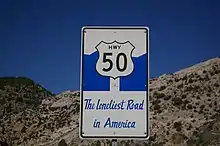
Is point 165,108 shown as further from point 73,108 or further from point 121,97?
point 121,97

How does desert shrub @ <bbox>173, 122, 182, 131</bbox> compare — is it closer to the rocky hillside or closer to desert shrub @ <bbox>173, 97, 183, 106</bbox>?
the rocky hillside

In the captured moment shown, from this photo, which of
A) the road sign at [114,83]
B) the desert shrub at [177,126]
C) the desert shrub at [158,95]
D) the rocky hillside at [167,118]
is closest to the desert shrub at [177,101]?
the rocky hillside at [167,118]

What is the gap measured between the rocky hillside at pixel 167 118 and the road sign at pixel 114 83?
12.3 meters

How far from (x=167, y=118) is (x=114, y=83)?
3406 centimetres

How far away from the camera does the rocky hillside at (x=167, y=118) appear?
3191 cm

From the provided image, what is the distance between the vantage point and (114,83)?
4586mm

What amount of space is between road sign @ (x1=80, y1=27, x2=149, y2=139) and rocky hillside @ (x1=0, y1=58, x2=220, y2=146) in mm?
12269

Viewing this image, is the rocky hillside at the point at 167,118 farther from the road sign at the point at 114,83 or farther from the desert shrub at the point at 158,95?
the road sign at the point at 114,83

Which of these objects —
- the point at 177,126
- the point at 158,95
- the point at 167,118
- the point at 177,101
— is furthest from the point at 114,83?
the point at 158,95

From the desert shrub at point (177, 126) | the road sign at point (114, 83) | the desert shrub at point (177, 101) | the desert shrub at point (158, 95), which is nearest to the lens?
the road sign at point (114, 83)

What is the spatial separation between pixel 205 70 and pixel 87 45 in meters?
46.7

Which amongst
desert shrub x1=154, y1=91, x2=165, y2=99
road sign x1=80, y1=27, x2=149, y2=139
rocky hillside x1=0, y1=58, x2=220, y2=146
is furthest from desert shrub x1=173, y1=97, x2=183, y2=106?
road sign x1=80, y1=27, x2=149, y2=139

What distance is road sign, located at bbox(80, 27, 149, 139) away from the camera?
4.51 metres

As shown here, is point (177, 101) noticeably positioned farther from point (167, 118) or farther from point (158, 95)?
point (167, 118)
